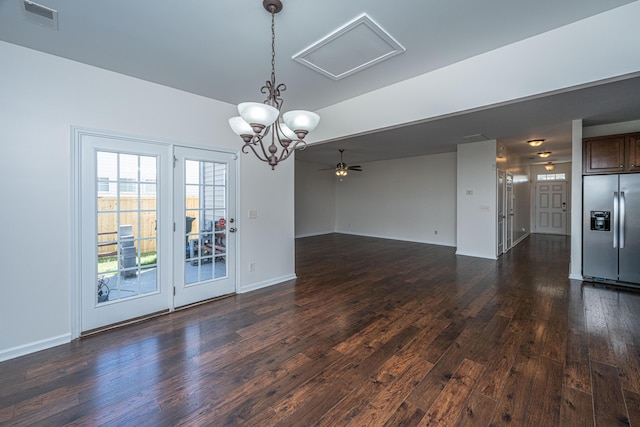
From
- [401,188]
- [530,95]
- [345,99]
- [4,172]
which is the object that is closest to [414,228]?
[401,188]

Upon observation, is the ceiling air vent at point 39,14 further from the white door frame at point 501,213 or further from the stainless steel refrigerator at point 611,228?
the white door frame at point 501,213

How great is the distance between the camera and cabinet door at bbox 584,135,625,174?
421 centimetres

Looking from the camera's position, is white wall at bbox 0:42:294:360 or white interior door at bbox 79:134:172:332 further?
white interior door at bbox 79:134:172:332

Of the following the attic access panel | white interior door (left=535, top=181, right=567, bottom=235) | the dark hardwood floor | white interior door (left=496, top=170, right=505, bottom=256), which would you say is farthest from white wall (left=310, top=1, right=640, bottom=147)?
white interior door (left=535, top=181, right=567, bottom=235)

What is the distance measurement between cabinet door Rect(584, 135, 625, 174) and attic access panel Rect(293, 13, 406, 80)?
408cm

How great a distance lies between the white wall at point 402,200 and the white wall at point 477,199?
1260mm

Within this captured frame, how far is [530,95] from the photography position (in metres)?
2.51

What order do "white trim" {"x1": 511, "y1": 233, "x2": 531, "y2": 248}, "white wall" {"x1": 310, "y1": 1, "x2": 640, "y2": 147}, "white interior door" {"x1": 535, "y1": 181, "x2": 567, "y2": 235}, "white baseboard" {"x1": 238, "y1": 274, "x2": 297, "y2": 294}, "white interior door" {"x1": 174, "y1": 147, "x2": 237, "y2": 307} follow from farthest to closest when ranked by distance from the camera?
"white interior door" {"x1": 535, "y1": 181, "x2": 567, "y2": 235} < "white trim" {"x1": 511, "y1": 233, "x2": 531, "y2": 248} < "white baseboard" {"x1": 238, "y1": 274, "x2": 297, "y2": 294} < "white interior door" {"x1": 174, "y1": 147, "x2": 237, "y2": 307} < "white wall" {"x1": 310, "y1": 1, "x2": 640, "y2": 147}

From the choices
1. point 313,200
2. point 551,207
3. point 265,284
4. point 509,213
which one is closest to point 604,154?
point 509,213

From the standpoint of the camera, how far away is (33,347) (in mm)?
2510

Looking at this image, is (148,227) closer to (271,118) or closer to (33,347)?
(33,347)

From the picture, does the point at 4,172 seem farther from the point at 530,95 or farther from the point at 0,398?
the point at 530,95

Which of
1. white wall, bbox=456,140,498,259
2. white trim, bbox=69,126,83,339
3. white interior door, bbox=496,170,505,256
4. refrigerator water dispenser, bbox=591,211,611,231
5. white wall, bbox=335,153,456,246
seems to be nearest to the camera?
white trim, bbox=69,126,83,339

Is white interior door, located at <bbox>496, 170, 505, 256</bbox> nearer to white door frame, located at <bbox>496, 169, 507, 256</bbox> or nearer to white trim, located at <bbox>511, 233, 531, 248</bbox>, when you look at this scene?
white door frame, located at <bbox>496, 169, 507, 256</bbox>
